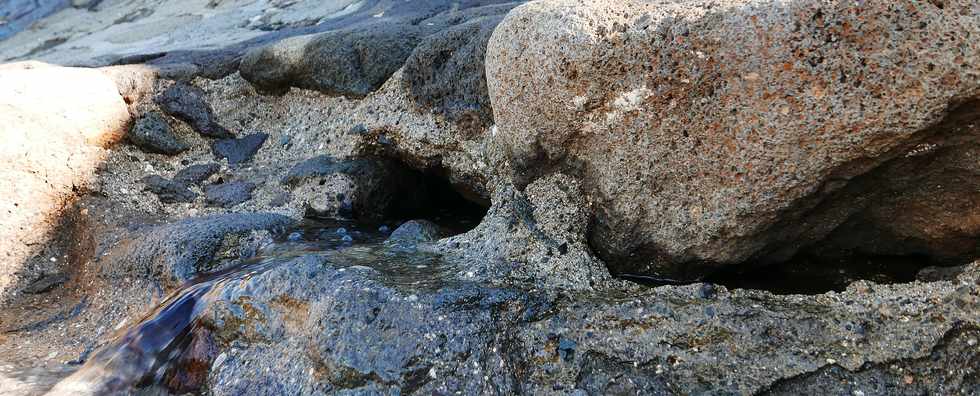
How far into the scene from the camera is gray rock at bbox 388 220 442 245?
216 centimetres

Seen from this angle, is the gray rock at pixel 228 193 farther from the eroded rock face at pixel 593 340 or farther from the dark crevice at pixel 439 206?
the eroded rock face at pixel 593 340

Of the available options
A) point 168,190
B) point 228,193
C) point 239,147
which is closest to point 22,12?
point 239,147

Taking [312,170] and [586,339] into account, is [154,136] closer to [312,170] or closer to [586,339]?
[312,170]

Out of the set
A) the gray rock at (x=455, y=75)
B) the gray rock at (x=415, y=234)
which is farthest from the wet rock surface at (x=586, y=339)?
the gray rock at (x=455, y=75)

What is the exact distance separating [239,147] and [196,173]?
236mm

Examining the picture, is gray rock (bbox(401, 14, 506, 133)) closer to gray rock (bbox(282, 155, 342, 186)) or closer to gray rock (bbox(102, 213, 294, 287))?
gray rock (bbox(282, 155, 342, 186))

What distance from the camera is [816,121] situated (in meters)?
1.44

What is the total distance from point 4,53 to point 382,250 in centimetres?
491

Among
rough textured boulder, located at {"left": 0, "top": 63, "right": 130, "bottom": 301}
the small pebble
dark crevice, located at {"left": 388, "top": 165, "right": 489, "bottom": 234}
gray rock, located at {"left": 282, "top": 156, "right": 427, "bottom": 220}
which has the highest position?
rough textured boulder, located at {"left": 0, "top": 63, "right": 130, "bottom": 301}

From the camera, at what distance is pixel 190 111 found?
10.3 feet

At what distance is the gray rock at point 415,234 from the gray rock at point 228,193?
0.79 metres

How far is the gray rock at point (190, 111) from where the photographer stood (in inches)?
123

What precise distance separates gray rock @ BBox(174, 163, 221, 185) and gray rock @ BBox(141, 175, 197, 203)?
4 centimetres

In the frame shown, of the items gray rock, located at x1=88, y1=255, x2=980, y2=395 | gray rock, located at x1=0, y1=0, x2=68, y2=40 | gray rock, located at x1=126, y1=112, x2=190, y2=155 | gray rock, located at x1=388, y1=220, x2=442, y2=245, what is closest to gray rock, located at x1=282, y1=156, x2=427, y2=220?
gray rock, located at x1=388, y1=220, x2=442, y2=245
